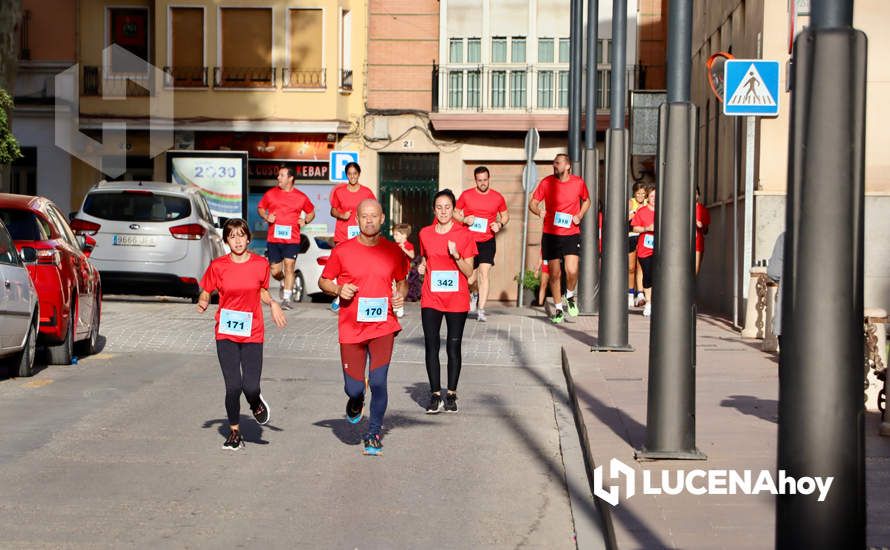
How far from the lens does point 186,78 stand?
4000cm

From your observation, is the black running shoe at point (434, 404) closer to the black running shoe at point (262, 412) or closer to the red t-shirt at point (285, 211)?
the black running shoe at point (262, 412)

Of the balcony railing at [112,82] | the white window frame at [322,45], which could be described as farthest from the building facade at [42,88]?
the white window frame at [322,45]

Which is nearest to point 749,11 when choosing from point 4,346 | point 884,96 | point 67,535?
point 884,96

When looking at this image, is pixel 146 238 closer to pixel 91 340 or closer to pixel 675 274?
pixel 91 340

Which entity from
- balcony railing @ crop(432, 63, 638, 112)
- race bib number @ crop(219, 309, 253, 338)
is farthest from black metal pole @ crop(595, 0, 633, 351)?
balcony railing @ crop(432, 63, 638, 112)

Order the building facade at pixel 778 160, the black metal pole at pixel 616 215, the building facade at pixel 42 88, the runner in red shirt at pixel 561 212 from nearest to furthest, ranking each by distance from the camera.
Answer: the black metal pole at pixel 616 215, the runner in red shirt at pixel 561 212, the building facade at pixel 778 160, the building facade at pixel 42 88

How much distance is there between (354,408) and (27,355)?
4825mm

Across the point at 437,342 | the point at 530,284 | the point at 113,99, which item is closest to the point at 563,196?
the point at 437,342

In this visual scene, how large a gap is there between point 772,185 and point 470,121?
17049mm

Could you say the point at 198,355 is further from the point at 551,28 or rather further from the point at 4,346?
the point at 551,28

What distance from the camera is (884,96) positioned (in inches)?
882

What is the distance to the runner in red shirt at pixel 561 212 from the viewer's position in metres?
19.5

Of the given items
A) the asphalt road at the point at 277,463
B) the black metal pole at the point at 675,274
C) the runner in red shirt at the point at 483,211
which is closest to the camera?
the asphalt road at the point at 277,463

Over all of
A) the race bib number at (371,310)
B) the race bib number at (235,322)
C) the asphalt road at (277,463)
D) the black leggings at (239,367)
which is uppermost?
the race bib number at (371,310)
